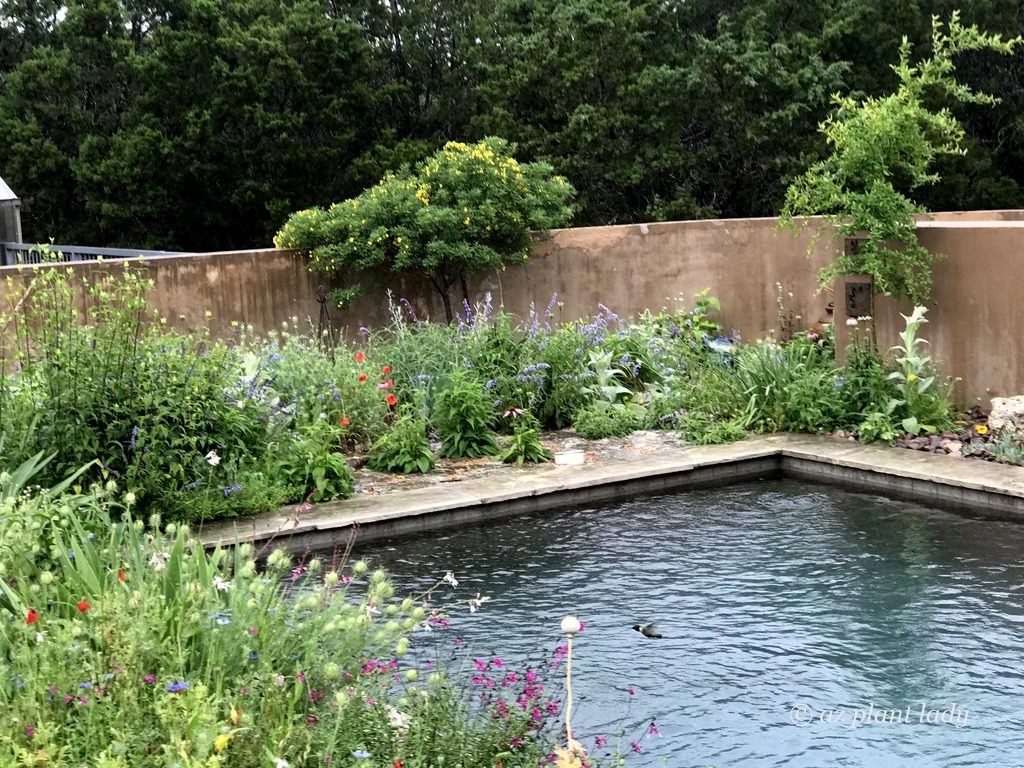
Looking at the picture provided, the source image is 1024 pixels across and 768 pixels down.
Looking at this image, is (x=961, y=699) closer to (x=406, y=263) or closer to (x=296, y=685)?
(x=296, y=685)

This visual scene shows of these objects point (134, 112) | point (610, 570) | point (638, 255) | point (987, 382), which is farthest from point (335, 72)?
point (610, 570)

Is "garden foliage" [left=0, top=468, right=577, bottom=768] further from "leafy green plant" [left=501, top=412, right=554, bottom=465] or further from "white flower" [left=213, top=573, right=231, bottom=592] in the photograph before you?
"leafy green plant" [left=501, top=412, right=554, bottom=465]

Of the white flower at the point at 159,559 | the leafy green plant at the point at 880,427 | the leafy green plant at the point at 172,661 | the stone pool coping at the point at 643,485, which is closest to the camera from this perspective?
the leafy green plant at the point at 172,661

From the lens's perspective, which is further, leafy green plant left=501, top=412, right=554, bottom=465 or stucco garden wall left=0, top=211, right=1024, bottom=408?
stucco garden wall left=0, top=211, right=1024, bottom=408

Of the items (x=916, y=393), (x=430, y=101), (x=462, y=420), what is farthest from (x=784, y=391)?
(x=430, y=101)

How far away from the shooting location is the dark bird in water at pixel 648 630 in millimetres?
4762

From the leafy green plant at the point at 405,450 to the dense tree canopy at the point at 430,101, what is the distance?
474 inches

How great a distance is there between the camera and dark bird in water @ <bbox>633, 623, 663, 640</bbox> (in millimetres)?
4762

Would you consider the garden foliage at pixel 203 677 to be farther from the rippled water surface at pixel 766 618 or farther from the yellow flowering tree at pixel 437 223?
the yellow flowering tree at pixel 437 223

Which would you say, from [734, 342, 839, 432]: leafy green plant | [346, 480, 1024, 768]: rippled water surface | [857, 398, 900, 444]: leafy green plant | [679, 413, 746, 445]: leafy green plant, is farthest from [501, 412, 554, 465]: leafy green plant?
[857, 398, 900, 444]: leafy green plant

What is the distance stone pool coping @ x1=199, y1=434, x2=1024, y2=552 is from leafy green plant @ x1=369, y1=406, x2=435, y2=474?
313 mm

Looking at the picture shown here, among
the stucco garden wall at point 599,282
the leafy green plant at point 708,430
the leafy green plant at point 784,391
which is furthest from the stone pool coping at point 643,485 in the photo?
the stucco garden wall at point 599,282

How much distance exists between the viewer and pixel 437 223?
32.6 feet

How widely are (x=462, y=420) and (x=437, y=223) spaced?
2.78m
